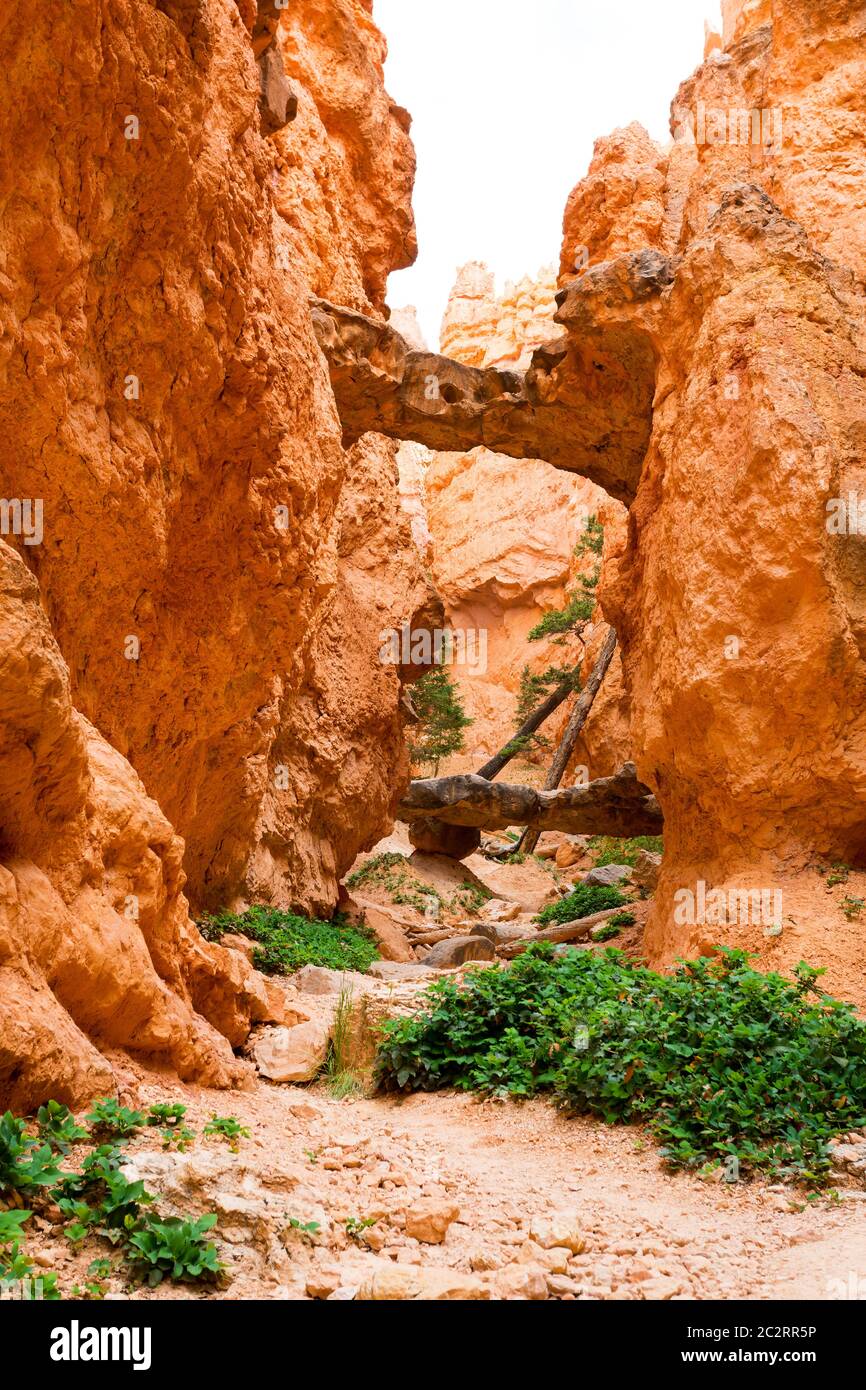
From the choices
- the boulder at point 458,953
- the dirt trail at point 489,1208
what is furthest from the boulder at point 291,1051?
the boulder at point 458,953

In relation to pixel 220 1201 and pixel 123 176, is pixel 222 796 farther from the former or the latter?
pixel 220 1201

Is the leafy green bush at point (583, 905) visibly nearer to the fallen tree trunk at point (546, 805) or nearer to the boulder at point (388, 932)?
the fallen tree trunk at point (546, 805)

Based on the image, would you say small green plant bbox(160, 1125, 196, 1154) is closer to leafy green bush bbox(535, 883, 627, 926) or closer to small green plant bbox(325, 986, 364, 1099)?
small green plant bbox(325, 986, 364, 1099)

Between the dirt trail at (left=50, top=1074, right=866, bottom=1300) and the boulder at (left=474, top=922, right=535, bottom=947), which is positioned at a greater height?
the dirt trail at (left=50, top=1074, right=866, bottom=1300)

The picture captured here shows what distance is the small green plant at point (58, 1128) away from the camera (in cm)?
321

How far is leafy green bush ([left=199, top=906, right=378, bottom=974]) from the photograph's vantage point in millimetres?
10289

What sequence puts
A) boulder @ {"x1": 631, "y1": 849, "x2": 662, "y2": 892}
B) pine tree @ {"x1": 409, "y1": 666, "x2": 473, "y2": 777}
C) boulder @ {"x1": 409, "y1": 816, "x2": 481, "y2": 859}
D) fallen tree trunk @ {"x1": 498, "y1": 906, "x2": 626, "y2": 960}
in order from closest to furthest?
fallen tree trunk @ {"x1": 498, "y1": 906, "x2": 626, "y2": 960} < boulder @ {"x1": 631, "y1": 849, "x2": 662, "y2": 892} < boulder @ {"x1": 409, "y1": 816, "x2": 481, "y2": 859} < pine tree @ {"x1": 409, "y1": 666, "x2": 473, "y2": 777}

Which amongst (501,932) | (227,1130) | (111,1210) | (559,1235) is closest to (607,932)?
(501,932)

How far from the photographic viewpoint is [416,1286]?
282 cm

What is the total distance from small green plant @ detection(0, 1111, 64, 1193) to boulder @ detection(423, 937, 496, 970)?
8905 millimetres

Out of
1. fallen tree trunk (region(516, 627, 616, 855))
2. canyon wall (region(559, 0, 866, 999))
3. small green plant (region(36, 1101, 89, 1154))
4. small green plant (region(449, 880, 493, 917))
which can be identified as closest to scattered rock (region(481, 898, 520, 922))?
small green plant (region(449, 880, 493, 917))

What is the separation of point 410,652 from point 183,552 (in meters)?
9.78

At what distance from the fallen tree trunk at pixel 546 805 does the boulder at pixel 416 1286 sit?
13.9 metres

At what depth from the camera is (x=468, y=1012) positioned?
259 inches
